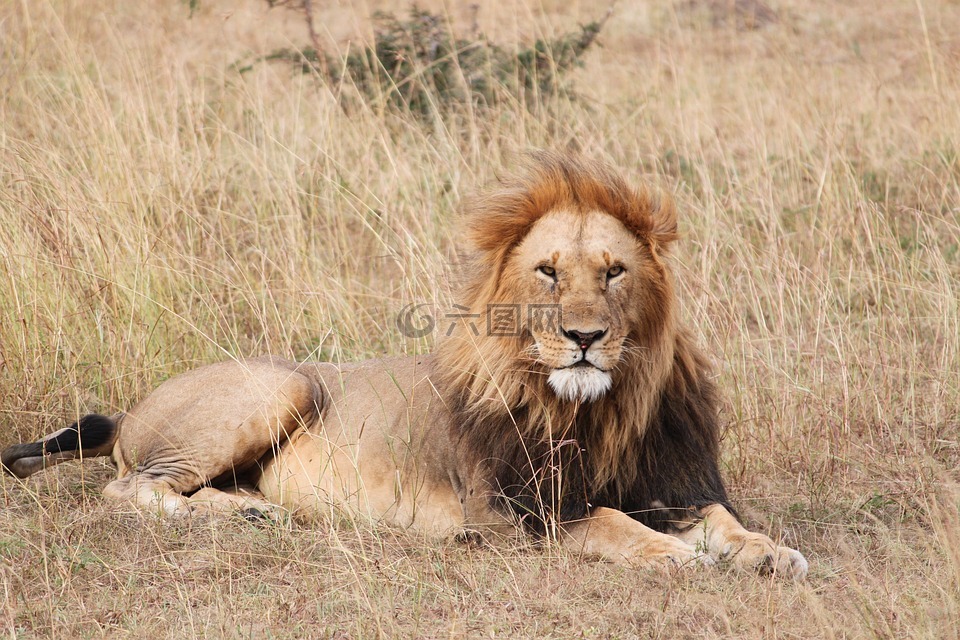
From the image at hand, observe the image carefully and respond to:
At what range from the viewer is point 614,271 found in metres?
3.28

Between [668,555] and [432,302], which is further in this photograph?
[432,302]

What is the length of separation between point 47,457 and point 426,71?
163 inches

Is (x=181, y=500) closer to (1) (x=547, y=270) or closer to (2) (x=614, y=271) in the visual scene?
(1) (x=547, y=270)

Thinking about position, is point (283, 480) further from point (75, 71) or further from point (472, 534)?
point (75, 71)

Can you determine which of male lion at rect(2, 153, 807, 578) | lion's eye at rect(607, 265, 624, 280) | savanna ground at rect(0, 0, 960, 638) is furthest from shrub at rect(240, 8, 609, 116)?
lion's eye at rect(607, 265, 624, 280)

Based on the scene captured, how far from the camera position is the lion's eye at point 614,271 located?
10.7 ft

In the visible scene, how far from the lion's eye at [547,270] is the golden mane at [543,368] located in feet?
0.38

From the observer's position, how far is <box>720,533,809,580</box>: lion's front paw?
3141 millimetres

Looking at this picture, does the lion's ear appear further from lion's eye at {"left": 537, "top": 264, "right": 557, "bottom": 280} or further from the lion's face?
lion's eye at {"left": 537, "top": 264, "right": 557, "bottom": 280}

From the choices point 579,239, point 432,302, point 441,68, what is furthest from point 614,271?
point 441,68

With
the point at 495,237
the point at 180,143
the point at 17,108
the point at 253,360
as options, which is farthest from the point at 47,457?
the point at 17,108

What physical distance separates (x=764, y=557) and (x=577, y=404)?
0.69 meters

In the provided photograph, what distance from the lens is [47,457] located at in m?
3.98

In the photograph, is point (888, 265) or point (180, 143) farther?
point (180, 143)
